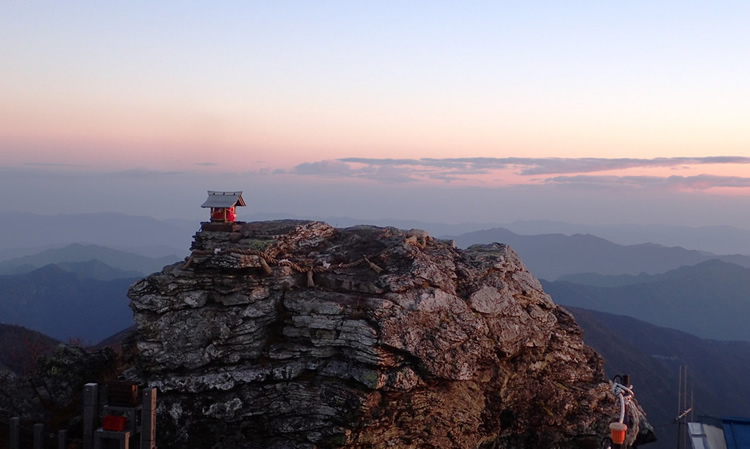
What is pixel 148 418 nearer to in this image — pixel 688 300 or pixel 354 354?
pixel 354 354

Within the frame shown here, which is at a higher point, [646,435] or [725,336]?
[646,435]

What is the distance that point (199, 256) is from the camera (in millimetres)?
22391

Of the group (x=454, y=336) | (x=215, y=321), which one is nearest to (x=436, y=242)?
(x=454, y=336)

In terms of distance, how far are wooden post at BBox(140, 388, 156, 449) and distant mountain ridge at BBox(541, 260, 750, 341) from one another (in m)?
116

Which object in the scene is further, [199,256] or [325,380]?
[199,256]

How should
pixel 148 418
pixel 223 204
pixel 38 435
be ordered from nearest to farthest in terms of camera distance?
pixel 148 418, pixel 38 435, pixel 223 204

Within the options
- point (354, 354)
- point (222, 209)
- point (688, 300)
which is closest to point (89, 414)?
point (354, 354)

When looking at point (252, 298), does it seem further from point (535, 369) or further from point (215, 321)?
point (535, 369)

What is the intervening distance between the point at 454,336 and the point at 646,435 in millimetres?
9983

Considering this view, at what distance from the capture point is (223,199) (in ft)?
83.6

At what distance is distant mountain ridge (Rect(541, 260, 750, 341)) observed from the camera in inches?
5108

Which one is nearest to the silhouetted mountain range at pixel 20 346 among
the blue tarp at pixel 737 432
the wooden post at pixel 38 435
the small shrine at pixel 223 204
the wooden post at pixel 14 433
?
the wooden post at pixel 14 433

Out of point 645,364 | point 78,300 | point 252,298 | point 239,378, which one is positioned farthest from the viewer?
point 78,300

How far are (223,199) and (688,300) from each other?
13815cm
